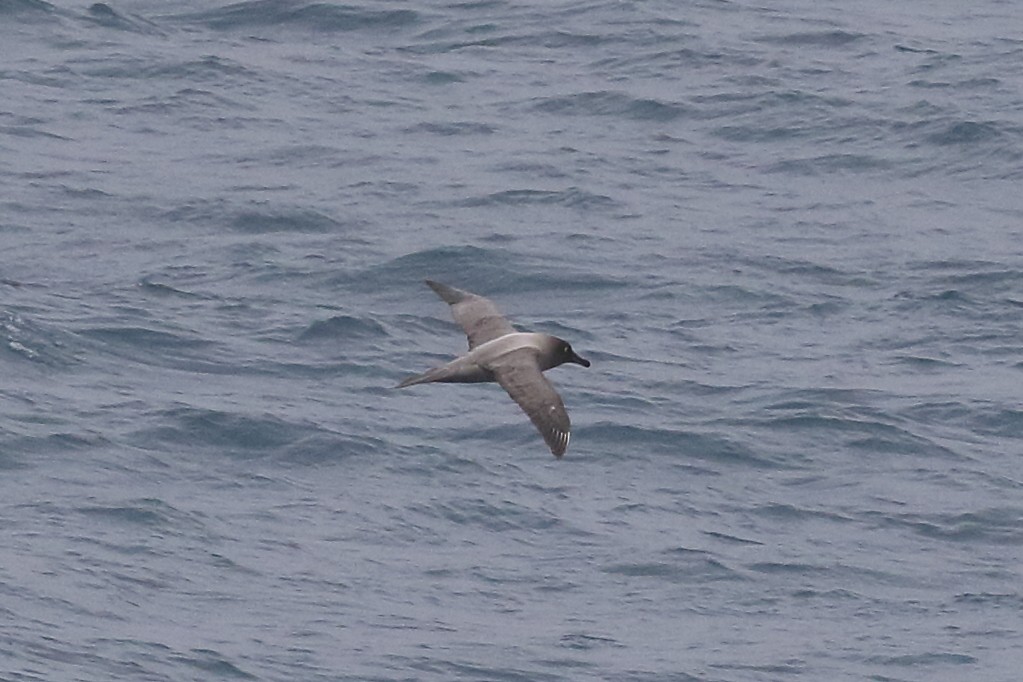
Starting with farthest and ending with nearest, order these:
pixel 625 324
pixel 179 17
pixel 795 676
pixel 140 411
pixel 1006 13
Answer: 1. pixel 1006 13
2. pixel 179 17
3. pixel 625 324
4. pixel 140 411
5. pixel 795 676

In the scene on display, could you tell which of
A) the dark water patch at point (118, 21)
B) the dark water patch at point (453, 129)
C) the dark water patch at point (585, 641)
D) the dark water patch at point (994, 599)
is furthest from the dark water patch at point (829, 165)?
the dark water patch at point (585, 641)

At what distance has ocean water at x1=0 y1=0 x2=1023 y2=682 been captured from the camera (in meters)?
24.7

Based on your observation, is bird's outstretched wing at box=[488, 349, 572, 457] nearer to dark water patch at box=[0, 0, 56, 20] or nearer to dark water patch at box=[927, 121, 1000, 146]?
dark water patch at box=[927, 121, 1000, 146]

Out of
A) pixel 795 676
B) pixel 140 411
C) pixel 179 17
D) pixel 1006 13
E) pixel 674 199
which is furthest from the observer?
pixel 1006 13

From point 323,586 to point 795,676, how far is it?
4154 mm

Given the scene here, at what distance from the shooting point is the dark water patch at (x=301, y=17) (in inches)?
1591

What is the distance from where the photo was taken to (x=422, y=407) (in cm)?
2812

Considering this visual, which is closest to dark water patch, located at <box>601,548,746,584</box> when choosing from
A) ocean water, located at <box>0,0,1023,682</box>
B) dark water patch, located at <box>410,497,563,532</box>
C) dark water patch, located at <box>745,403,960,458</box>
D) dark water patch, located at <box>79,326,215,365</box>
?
ocean water, located at <box>0,0,1023,682</box>

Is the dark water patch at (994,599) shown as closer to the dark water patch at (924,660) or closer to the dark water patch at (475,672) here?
the dark water patch at (924,660)

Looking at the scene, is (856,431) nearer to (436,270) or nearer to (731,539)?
(731,539)

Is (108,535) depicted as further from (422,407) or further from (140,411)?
(422,407)

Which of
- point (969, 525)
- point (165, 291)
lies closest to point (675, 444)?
point (969, 525)

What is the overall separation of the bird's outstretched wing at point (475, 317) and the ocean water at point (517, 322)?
490 centimetres

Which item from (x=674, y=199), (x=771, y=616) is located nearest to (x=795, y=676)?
(x=771, y=616)
